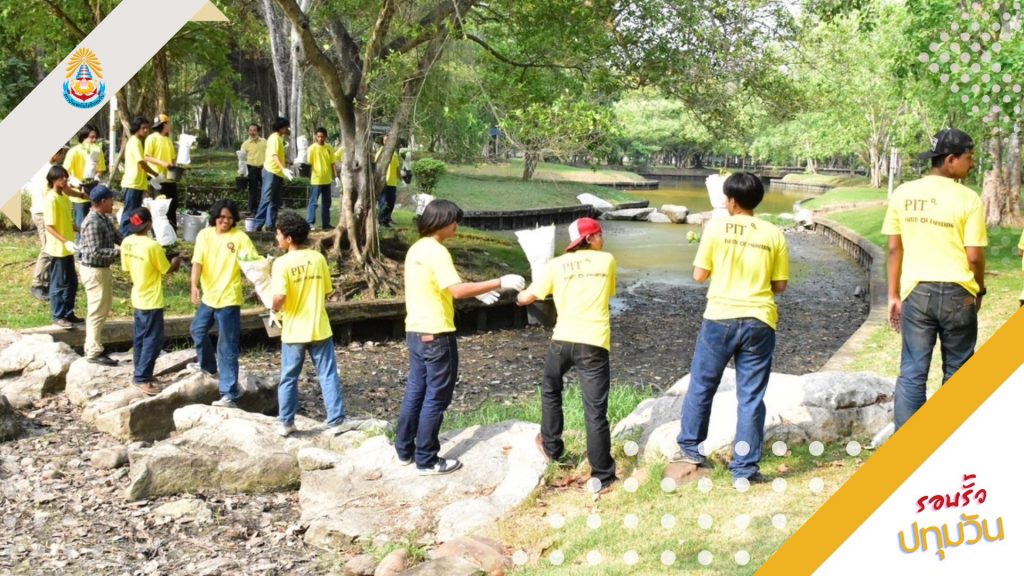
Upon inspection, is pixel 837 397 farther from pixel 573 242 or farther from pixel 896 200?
pixel 573 242

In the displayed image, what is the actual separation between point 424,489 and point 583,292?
1.73 meters

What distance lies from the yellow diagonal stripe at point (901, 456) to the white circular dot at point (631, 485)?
1.11 m

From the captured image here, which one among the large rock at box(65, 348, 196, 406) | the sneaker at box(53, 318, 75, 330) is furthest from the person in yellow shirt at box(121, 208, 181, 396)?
the sneaker at box(53, 318, 75, 330)

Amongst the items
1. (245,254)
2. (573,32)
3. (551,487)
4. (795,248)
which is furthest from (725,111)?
(795,248)

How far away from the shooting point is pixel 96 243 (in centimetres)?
868

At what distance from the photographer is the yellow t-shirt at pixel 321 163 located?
1471cm

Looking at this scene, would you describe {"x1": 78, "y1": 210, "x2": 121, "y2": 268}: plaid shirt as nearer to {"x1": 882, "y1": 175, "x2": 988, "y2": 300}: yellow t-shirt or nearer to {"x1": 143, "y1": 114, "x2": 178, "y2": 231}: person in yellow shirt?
{"x1": 143, "y1": 114, "x2": 178, "y2": 231}: person in yellow shirt

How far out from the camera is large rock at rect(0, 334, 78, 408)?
8703 millimetres

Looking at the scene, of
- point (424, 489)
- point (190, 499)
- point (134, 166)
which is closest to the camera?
point (424, 489)

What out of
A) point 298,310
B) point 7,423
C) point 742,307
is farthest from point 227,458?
point 742,307

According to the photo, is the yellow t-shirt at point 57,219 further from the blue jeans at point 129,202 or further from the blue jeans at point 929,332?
the blue jeans at point 929,332

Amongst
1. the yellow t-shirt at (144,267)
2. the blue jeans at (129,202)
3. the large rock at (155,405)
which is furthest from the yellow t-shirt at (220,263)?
the blue jeans at (129,202)

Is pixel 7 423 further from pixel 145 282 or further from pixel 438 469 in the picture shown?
pixel 438 469

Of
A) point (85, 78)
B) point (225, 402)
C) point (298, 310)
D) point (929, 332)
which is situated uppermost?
point (85, 78)
